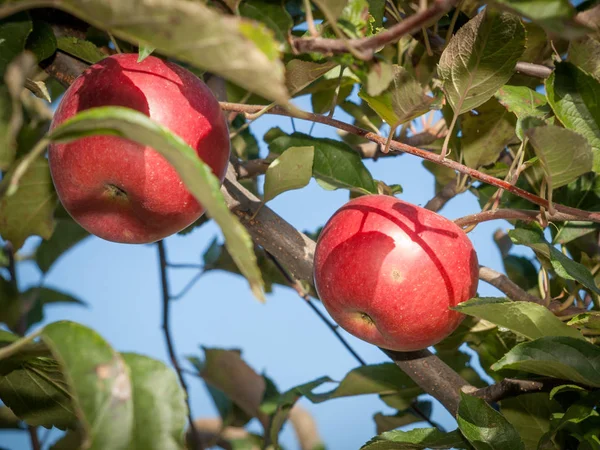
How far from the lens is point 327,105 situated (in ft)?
3.80

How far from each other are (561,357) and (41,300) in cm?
136

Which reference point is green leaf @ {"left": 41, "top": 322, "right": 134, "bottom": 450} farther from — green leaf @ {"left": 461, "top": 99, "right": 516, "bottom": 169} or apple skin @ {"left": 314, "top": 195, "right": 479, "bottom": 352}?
green leaf @ {"left": 461, "top": 99, "right": 516, "bottom": 169}

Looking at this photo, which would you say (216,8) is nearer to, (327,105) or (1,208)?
(1,208)

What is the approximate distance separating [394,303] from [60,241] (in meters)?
1.09

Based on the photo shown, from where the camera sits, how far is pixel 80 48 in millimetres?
782

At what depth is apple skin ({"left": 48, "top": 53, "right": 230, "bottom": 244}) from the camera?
63 centimetres

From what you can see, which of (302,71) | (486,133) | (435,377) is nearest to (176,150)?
(302,71)

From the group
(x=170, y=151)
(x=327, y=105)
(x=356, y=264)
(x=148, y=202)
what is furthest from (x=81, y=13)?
(x=327, y=105)

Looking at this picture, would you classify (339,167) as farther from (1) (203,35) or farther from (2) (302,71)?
(1) (203,35)

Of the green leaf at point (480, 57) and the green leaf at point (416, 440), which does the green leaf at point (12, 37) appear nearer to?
the green leaf at point (480, 57)

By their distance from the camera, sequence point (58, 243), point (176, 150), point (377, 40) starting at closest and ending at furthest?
1. point (176, 150)
2. point (377, 40)
3. point (58, 243)

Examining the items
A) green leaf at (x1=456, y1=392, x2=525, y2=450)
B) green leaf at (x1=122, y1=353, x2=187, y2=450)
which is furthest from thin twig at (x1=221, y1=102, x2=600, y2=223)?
green leaf at (x1=122, y1=353, x2=187, y2=450)

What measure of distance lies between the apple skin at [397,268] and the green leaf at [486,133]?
8.8 inches

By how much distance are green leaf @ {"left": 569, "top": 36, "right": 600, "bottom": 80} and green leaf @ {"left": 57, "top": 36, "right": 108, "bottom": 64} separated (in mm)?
546
